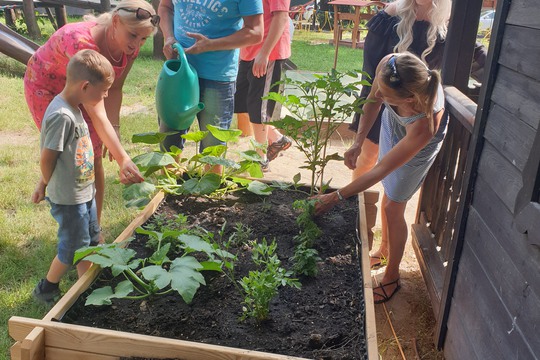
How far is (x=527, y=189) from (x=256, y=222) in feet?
3.89

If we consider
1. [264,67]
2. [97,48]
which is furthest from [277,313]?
[264,67]

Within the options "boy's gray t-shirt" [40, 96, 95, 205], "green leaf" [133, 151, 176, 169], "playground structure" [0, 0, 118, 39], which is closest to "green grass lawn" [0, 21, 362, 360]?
"boy's gray t-shirt" [40, 96, 95, 205]

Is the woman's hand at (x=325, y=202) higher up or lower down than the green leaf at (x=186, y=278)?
lower down

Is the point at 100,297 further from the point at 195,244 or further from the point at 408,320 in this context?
the point at 408,320

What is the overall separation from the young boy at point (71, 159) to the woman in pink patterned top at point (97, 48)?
13 cm

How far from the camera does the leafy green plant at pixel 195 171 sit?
217 cm

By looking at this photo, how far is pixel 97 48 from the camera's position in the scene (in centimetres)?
233

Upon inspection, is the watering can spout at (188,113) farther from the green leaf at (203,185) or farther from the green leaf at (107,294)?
the green leaf at (107,294)

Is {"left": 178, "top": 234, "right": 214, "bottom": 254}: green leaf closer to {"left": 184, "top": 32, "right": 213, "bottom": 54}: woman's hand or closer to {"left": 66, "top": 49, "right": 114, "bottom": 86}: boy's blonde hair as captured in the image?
{"left": 66, "top": 49, "right": 114, "bottom": 86}: boy's blonde hair

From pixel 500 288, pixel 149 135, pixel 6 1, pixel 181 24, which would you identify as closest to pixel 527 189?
pixel 500 288

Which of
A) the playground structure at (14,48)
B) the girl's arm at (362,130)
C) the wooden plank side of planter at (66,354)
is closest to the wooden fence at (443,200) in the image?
the girl's arm at (362,130)

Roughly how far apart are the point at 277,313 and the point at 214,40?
152 cm

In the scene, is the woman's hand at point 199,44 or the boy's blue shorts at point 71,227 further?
the woman's hand at point 199,44

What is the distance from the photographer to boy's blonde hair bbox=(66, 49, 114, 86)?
202 cm
